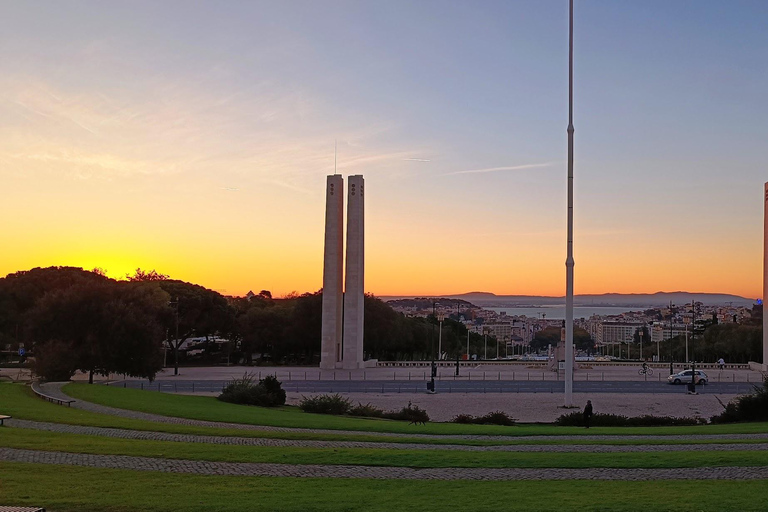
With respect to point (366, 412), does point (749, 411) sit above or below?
above

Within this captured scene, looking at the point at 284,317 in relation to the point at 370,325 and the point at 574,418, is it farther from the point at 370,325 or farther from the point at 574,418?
the point at 574,418

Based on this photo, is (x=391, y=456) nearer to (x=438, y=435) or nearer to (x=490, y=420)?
(x=438, y=435)

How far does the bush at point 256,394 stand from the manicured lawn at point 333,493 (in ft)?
69.9

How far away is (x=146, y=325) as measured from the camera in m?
46.2

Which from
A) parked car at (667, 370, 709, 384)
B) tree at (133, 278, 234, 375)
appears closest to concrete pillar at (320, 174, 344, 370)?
tree at (133, 278, 234, 375)

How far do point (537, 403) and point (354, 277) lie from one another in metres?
28.5

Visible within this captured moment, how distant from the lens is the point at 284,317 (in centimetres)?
8094

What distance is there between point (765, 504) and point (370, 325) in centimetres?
6974

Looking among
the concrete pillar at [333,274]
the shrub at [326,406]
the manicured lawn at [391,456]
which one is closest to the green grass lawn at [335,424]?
the shrub at [326,406]

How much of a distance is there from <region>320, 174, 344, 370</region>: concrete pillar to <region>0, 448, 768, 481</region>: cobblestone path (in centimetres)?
4977

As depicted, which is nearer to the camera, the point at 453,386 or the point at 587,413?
the point at 587,413

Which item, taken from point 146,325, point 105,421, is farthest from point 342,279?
point 105,421

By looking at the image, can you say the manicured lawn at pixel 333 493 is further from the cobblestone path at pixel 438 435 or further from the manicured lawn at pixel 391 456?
the cobblestone path at pixel 438 435

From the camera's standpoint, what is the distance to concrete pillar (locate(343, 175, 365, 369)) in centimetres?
6400
